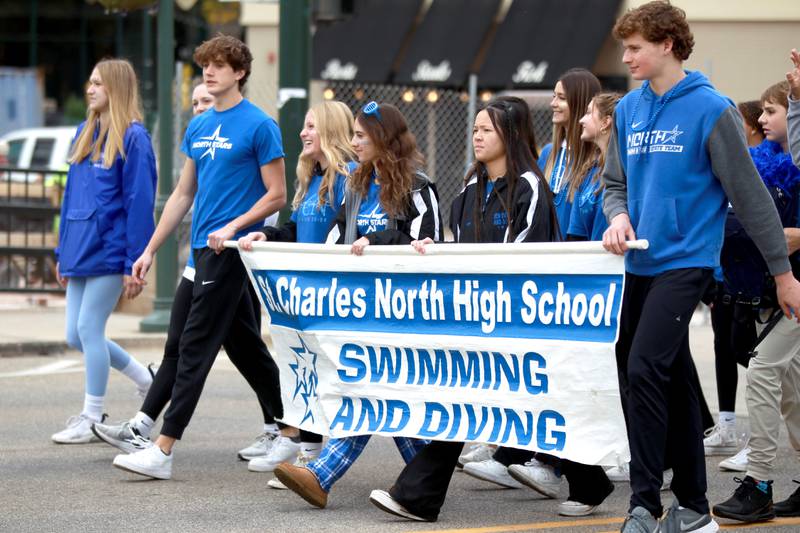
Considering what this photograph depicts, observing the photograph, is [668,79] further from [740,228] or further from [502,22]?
[502,22]

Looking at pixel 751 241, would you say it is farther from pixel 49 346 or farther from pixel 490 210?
pixel 49 346

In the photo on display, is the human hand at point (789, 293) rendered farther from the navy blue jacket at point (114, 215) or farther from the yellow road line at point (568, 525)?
the navy blue jacket at point (114, 215)

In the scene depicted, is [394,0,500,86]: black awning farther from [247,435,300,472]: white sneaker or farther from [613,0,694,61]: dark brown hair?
[613,0,694,61]: dark brown hair

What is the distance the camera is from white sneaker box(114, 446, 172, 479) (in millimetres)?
6867

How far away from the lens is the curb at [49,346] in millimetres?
12211

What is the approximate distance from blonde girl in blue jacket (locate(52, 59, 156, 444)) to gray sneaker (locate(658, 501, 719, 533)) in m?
3.46

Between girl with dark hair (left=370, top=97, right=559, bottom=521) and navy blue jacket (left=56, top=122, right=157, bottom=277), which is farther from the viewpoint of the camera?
navy blue jacket (left=56, top=122, right=157, bottom=277)

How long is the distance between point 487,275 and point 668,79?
1108mm

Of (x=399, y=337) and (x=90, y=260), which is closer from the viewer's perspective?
(x=399, y=337)

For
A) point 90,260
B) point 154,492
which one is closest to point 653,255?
point 154,492

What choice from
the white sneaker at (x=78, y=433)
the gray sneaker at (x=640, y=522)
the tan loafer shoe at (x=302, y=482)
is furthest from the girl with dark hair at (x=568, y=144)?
the white sneaker at (x=78, y=433)

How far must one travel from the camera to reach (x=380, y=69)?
26281 mm

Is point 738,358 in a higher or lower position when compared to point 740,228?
lower

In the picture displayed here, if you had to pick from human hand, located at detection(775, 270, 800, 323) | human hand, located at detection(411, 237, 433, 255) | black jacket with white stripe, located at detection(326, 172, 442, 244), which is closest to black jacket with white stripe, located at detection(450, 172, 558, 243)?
black jacket with white stripe, located at detection(326, 172, 442, 244)
